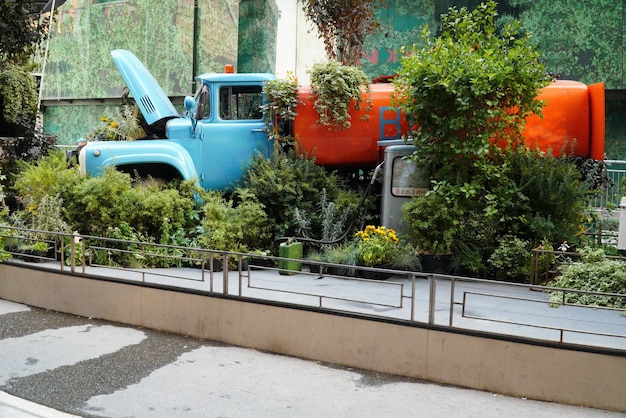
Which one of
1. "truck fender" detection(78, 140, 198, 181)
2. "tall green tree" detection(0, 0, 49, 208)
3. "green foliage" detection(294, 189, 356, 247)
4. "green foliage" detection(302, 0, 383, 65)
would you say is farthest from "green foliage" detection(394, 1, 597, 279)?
"tall green tree" detection(0, 0, 49, 208)

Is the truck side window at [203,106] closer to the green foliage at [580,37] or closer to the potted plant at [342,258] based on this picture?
the potted plant at [342,258]

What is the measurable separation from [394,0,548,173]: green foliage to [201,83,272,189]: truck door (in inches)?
104

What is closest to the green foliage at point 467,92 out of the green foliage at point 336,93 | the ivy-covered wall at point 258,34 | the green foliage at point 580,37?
the green foliage at point 336,93

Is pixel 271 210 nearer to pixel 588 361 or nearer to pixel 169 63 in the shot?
pixel 588 361

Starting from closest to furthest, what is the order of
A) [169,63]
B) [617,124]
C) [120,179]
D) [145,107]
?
[120,179]
[145,107]
[617,124]
[169,63]

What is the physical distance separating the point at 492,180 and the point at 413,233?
1.32m

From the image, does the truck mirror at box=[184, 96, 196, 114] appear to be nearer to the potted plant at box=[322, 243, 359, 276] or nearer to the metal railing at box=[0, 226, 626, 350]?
the metal railing at box=[0, 226, 626, 350]

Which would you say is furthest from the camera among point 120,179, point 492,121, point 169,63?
point 169,63

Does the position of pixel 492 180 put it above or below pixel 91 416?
above

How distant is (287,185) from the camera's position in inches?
370

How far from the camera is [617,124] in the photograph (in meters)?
15.0

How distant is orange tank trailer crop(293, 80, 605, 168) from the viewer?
356 inches

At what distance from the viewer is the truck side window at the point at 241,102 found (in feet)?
33.3

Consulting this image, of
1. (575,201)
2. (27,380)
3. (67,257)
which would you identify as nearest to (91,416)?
(27,380)
